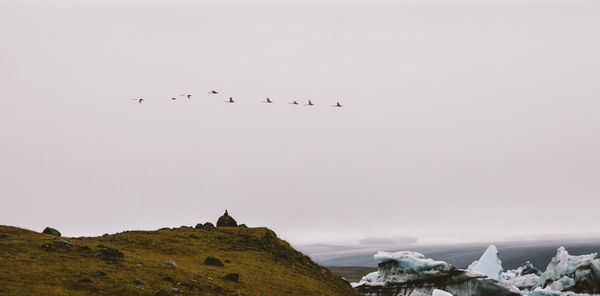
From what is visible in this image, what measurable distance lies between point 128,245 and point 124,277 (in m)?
10.3

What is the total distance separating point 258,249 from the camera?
4456 centimetres

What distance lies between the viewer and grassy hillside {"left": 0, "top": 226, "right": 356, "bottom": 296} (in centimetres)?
2666

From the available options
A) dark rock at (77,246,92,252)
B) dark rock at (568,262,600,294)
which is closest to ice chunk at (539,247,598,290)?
dark rock at (568,262,600,294)

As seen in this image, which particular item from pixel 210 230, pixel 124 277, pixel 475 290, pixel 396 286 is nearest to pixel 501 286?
pixel 475 290

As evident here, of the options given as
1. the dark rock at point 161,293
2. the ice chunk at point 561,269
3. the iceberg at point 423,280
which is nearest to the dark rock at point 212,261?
the dark rock at point 161,293

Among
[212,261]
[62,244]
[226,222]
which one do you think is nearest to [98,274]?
[62,244]

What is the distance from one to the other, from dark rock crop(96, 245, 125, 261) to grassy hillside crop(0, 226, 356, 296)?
6 cm

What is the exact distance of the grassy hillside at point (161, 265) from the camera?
87.5ft

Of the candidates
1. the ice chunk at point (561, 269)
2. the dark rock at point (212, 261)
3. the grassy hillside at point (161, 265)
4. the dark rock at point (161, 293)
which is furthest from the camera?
the ice chunk at point (561, 269)

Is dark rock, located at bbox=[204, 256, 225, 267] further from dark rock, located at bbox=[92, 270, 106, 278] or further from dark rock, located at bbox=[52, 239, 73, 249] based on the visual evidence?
dark rock, located at bbox=[92, 270, 106, 278]

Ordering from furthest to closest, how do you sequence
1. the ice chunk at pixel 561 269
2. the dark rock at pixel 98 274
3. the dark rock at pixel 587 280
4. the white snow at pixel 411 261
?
the ice chunk at pixel 561 269 < the dark rock at pixel 587 280 < the white snow at pixel 411 261 < the dark rock at pixel 98 274

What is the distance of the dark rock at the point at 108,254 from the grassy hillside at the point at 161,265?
6cm

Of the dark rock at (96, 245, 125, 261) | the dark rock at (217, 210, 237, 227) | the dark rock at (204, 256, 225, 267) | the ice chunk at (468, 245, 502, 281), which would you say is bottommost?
the ice chunk at (468, 245, 502, 281)

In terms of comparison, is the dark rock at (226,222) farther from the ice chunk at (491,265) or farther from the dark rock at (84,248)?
the ice chunk at (491,265)
